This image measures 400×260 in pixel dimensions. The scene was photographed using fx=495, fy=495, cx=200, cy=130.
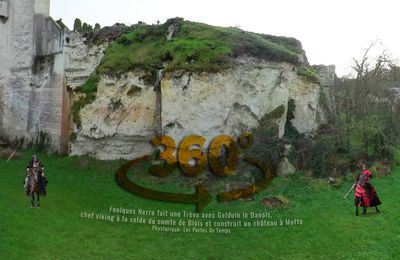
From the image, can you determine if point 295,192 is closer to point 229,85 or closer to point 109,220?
point 229,85

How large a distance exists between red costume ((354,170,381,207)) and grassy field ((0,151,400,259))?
0.40 meters

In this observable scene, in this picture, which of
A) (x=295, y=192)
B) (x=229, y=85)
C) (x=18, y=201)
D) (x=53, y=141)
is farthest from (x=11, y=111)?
(x=295, y=192)

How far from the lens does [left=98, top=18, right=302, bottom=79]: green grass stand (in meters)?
19.0

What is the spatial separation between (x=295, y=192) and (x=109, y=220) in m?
6.30

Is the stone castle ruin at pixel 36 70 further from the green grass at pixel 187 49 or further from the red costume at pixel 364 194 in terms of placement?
the red costume at pixel 364 194

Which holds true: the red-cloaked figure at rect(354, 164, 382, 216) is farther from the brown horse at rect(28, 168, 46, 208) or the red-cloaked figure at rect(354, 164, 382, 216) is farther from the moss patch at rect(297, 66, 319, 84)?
the brown horse at rect(28, 168, 46, 208)

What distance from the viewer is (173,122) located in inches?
744

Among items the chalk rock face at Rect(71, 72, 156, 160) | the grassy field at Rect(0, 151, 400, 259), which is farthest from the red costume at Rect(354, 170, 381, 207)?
the chalk rock face at Rect(71, 72, 156, 160)

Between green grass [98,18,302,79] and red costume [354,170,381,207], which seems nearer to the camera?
red costume [354,170,381,207]

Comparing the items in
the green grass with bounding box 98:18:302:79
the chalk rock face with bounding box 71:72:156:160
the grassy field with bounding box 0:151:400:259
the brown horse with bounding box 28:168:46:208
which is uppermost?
the green grass with bounding box 98:18:302:79

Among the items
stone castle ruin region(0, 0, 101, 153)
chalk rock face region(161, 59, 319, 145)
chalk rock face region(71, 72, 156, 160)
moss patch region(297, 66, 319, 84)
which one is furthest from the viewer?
stone castle ruin region(0, 0, 101, 153)

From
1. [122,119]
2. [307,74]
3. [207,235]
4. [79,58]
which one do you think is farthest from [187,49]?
[207,235]

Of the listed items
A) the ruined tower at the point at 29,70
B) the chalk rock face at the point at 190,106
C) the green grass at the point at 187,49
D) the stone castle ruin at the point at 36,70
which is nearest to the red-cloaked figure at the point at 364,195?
the chalk rock face at the point at 190,106

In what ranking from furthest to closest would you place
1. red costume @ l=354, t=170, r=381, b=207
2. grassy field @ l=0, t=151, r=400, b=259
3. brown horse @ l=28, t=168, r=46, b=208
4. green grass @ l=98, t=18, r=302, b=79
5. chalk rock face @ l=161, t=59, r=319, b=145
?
green grass @ l=98, t=18, r=302, b=79 → chalk rock face @ l=161, t=59, r=319, b=145 → brown horse @ l=28, t=168, r=46, b=208 → red costume @ l=354, t=170, r=381, b=207 → grassy field @ l=0, t=151, r=400, b=259
